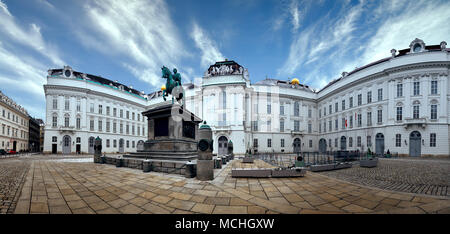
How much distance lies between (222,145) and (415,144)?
29435mm

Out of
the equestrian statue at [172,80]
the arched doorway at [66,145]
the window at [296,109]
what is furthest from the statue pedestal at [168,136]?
the window at [296,109]

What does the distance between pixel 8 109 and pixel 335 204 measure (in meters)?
59.0

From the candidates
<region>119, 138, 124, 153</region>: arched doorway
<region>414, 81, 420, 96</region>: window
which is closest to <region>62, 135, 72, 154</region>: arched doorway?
<region>119, 138, 124, 153</region>: arched doorway

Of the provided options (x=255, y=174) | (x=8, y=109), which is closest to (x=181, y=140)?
(x=255, y=174)

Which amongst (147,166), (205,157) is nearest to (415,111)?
(205,157)

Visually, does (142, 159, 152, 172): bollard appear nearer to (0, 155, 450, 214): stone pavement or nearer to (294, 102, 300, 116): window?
(0, 155, 450, 214): stone pavement

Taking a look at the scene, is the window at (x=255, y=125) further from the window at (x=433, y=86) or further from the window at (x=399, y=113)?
the window at (x=433, y=86)

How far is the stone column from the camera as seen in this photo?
644 centimetres

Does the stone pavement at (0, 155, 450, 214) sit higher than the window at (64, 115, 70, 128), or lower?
lower

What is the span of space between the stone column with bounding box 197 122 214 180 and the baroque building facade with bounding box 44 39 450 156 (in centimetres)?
2315

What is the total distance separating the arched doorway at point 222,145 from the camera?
3067 cm

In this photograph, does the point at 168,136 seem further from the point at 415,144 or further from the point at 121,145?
the point at 121,145

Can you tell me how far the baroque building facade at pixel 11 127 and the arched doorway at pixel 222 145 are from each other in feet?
139

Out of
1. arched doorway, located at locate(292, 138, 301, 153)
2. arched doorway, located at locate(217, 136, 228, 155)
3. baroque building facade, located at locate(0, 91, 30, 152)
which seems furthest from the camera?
arched doorway, located at locate(292, 138, 301, 153)
